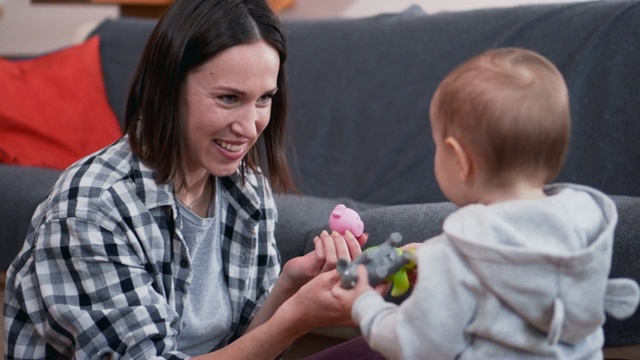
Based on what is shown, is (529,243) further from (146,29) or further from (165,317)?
(146,29)

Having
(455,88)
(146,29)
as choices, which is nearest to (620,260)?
(455,88)

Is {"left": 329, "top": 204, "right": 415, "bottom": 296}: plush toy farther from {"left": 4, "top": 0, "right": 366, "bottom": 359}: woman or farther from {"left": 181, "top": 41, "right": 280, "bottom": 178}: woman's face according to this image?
{"left": 181, "top": 41, "right": 280, "bottom": 178}: woman's face

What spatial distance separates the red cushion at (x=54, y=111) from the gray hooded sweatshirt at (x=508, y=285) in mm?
Answer: 2004

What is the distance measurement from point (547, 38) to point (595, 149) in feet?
1.08

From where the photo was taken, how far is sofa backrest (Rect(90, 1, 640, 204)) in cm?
229

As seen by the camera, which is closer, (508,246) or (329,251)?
(508,246)

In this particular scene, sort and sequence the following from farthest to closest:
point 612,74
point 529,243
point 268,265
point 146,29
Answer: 1. point 146,29
2. point 612,74
3. point 268,265
4. point 529,243

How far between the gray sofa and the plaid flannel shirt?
23.5 inches

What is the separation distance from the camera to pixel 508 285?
1.02 m

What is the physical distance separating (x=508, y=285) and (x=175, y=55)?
0.66 metres

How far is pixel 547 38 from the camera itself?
2416 mm

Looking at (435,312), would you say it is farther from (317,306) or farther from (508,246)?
(317,306)

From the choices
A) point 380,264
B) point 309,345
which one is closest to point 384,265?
point 380,264

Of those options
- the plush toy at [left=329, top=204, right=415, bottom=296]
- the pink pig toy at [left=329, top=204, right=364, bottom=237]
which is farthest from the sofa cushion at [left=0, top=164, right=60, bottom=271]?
the plush toy at [left=329, top=204, right=415, bottom=296]
